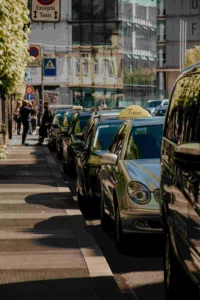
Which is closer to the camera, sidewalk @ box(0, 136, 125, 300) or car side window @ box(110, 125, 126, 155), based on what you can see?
sidewalk @ box(0, 136, 125, 300)

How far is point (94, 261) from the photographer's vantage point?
10242 mm

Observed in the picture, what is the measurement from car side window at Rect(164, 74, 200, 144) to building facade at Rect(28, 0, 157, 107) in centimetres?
9709

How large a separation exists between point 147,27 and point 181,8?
58.3ft

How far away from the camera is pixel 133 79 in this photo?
114m

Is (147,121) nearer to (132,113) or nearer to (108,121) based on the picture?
(108,121)

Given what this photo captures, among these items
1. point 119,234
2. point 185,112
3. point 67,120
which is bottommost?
point 67,120

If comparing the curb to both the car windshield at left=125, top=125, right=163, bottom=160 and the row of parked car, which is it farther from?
the car windshield at left=125, top=125, right=163, bottom=160

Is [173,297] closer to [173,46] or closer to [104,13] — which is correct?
[104,13]

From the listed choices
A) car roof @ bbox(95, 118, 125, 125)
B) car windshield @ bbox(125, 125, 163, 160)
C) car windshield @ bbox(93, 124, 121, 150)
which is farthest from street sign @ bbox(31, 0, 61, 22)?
car windshield @ bbox(125, 125, 163, 160)

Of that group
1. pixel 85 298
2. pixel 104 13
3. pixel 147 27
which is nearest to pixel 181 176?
pixel 85 298

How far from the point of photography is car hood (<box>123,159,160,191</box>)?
1112cm

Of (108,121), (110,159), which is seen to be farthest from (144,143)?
(108,121)

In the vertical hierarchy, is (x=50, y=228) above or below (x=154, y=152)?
below

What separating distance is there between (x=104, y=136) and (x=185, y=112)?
927 cm
